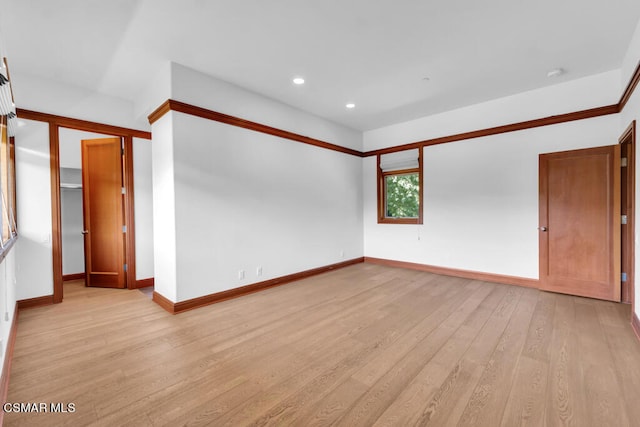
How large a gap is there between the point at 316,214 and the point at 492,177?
2981mm

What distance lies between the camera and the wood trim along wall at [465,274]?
4363mm

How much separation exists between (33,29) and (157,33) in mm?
1122

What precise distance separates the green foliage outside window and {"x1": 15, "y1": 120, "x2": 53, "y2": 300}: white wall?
5519mm

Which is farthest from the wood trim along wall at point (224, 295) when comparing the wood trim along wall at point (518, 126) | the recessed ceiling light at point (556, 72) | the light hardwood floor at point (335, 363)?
the recessed ceiling light at point (556, 72)

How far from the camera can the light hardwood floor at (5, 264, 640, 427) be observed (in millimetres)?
1754

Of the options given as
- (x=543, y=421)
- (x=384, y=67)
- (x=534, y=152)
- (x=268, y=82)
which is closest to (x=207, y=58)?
(x=268, y=82)

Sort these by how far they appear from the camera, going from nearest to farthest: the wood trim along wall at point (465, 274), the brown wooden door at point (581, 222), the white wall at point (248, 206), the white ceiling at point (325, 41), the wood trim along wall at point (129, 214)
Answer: the white ceiling at point (325, 41), the white wall at point (248, 206), the brown wooden door at point (581, 222), the wood trim along wall at point (465, 274), the wood trim along wall at point (129, 214)

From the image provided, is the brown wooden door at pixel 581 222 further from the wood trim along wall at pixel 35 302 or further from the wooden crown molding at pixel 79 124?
the wood trim along wall at pixel 35 302

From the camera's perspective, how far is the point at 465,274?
4918mm

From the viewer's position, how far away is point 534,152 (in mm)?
4258

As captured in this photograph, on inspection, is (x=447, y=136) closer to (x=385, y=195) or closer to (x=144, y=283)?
(x=385, y=195)

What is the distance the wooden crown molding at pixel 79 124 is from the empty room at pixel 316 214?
0.03m

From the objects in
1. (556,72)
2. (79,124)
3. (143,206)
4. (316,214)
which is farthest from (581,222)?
(79,124)

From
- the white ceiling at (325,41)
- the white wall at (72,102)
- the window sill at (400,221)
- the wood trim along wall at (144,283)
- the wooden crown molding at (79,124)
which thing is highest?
the white ceiling at (325,41)
